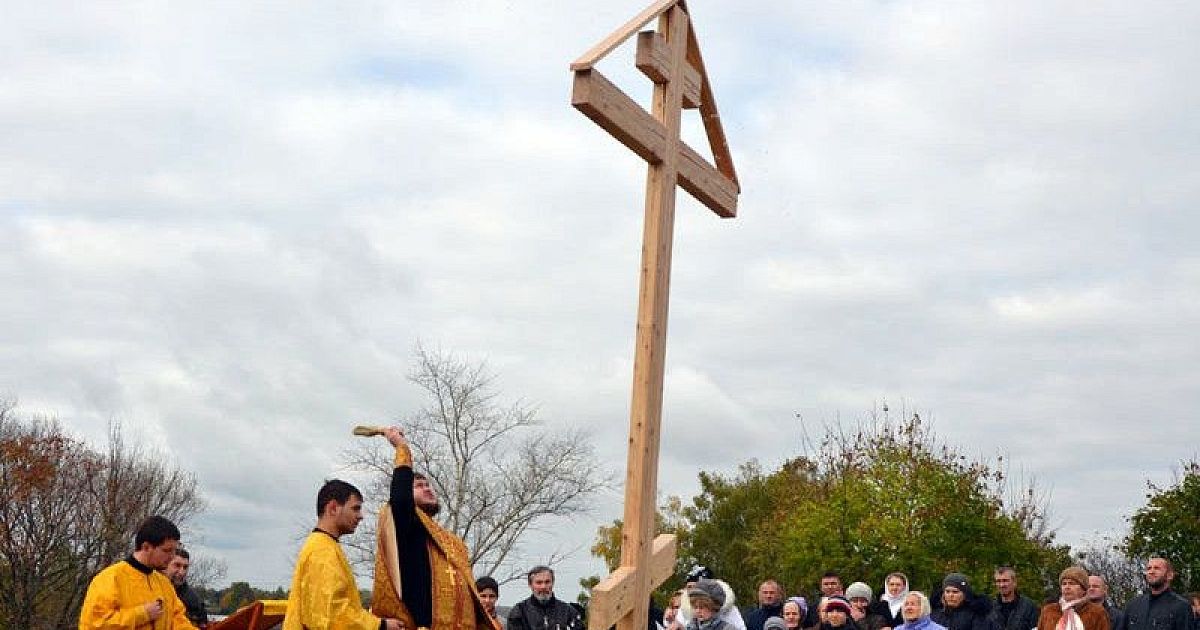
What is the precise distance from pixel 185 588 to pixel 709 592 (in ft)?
13.2

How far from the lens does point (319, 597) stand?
25.3 ft

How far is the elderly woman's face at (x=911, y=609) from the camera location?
12211mm

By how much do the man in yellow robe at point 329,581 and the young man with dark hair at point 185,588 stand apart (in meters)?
2.72

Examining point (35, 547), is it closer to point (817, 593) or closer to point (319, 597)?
point (817, 593)

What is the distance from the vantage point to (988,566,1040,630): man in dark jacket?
12969 mm

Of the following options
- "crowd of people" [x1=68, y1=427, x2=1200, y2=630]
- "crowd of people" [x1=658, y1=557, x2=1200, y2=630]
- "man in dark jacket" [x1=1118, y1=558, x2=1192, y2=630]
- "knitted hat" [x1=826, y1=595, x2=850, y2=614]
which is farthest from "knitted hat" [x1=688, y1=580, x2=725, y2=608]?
"man in dark jacket" [x1=1118, y1=558, x2=1192, y2=630]

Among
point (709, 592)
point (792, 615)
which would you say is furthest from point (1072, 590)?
point (709, 592)

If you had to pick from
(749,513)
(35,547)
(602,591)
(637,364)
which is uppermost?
(749,513)

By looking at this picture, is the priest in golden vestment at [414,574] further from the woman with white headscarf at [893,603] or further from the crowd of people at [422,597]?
the woman with white headscarf at [893,603]

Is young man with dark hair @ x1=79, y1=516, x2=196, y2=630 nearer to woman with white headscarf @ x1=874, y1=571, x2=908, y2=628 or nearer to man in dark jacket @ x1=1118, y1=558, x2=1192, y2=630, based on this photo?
woman with white headscarf @ x1=874, y1=571, x2=908, y2=628

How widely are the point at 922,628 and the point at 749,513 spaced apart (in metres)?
36.6

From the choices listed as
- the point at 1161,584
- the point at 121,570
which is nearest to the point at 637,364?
the point at 121,570

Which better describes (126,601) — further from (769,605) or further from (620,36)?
(769,605)

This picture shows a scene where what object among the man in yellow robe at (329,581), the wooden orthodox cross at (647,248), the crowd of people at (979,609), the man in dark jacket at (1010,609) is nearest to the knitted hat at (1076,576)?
the crowd of people at (979,609)
